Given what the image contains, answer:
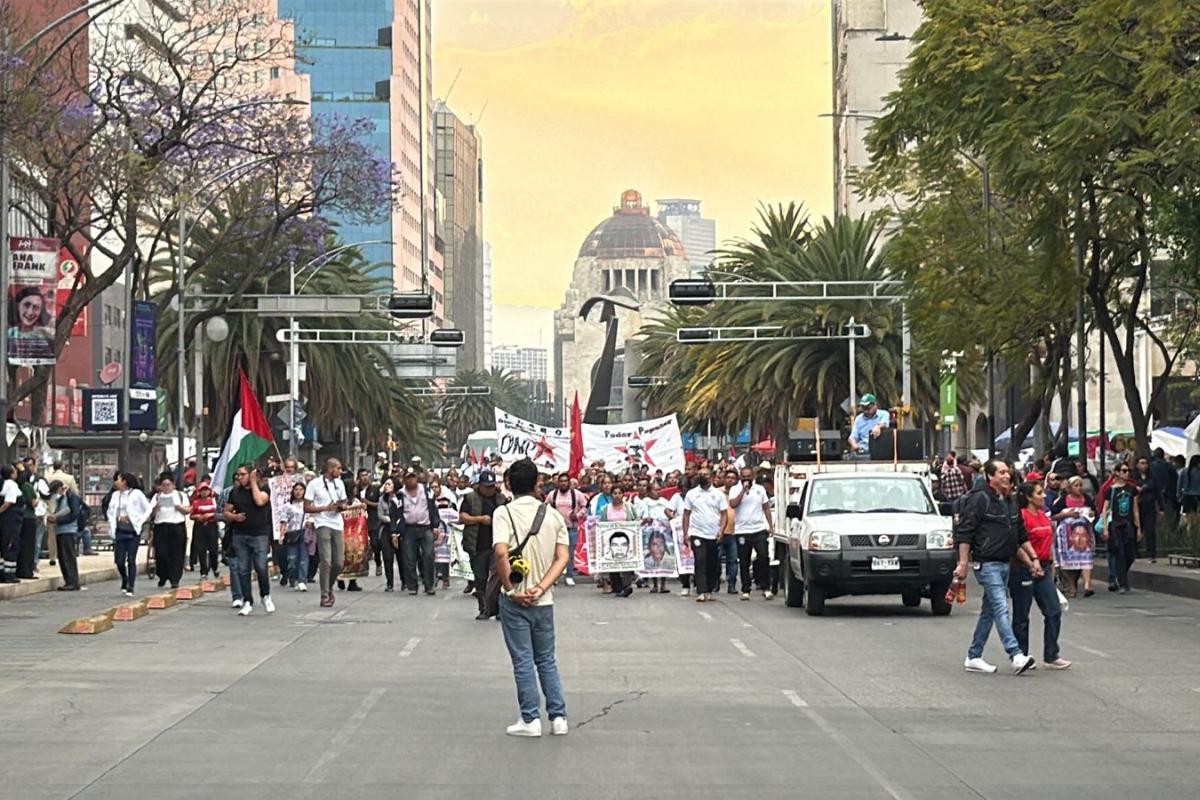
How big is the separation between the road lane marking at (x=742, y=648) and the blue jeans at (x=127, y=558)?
39.5ft

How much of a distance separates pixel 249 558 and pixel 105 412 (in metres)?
21.0

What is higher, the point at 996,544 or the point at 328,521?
the point at 996,544

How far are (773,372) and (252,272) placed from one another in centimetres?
2226

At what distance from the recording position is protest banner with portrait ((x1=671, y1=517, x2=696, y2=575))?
3195 centimetres

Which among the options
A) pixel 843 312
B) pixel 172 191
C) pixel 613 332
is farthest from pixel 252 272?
pixel 613 332

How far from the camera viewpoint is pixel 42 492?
36875 millimetres

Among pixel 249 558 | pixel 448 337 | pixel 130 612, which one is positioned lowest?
pixel 130 612

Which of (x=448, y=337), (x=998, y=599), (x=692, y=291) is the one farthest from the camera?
(x=448, y=337)

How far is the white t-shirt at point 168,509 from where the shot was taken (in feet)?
105

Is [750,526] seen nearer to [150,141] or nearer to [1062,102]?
[1062,102]

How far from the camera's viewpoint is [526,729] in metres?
13.5

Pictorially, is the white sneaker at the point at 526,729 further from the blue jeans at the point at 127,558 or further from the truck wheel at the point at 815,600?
the blue jeans at the point at 127,558

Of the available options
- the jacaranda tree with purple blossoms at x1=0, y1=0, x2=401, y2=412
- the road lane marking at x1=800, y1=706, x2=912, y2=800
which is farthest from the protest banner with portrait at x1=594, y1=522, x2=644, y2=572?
the road lane marking at x1=800, y1=706, x2=912, y2=800

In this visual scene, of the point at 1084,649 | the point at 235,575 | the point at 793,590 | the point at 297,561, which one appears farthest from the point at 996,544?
the point at 297,561
